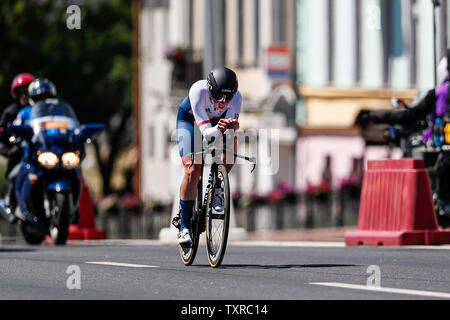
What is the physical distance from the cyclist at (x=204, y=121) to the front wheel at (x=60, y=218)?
4718mm

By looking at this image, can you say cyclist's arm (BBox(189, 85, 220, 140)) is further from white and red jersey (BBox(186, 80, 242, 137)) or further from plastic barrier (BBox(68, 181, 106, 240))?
plastic barrier (BBox(68, 181, 106, 240))

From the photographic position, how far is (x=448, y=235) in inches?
638

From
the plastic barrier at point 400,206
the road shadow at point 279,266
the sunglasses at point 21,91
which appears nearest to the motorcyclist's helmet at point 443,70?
the plastic barrier at point 400,206

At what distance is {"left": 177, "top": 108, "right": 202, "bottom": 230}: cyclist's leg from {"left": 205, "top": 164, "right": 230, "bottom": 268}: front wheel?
250mm

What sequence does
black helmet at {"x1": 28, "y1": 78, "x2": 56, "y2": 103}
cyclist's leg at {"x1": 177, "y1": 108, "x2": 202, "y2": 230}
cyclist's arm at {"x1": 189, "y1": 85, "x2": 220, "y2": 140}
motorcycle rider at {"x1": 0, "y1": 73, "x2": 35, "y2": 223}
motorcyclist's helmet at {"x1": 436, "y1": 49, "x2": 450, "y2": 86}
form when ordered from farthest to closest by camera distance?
motorcycle rider at {"x1": 0, "y1": 73, "x2": 35, "y2": 223} → black helmet at {"x1": 28, "y1": 78, "x2": 56, "y2": 103} → motorcyclist's helmet at {"x1": 436, "y1": 49, "x2": 450, "y2": 86} → cyclist's leg at {"x1": 177, "y1": 108, "x2": 202, "y2": 230} → cyclist's arm at {"x1": 189, "y1": 85, "x2": 220, "y2": 140}

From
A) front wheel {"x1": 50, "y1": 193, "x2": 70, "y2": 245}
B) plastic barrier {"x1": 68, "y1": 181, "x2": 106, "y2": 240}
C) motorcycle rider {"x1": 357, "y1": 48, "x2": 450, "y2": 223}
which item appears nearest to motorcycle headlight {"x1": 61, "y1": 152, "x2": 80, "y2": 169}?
front wheel {"x1": 50, "y1": 193, "x2": 70, "y2": 245}

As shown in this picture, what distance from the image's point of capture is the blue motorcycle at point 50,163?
→ 1725 cm

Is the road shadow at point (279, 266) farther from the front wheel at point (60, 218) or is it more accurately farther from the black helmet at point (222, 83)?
the front wheel at point (60, 218)

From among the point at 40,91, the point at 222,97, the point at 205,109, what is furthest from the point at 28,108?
the point at 222,97

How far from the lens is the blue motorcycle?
17.2m

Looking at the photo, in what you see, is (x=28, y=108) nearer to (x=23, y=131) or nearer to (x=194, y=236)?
(x=23, y=131)
